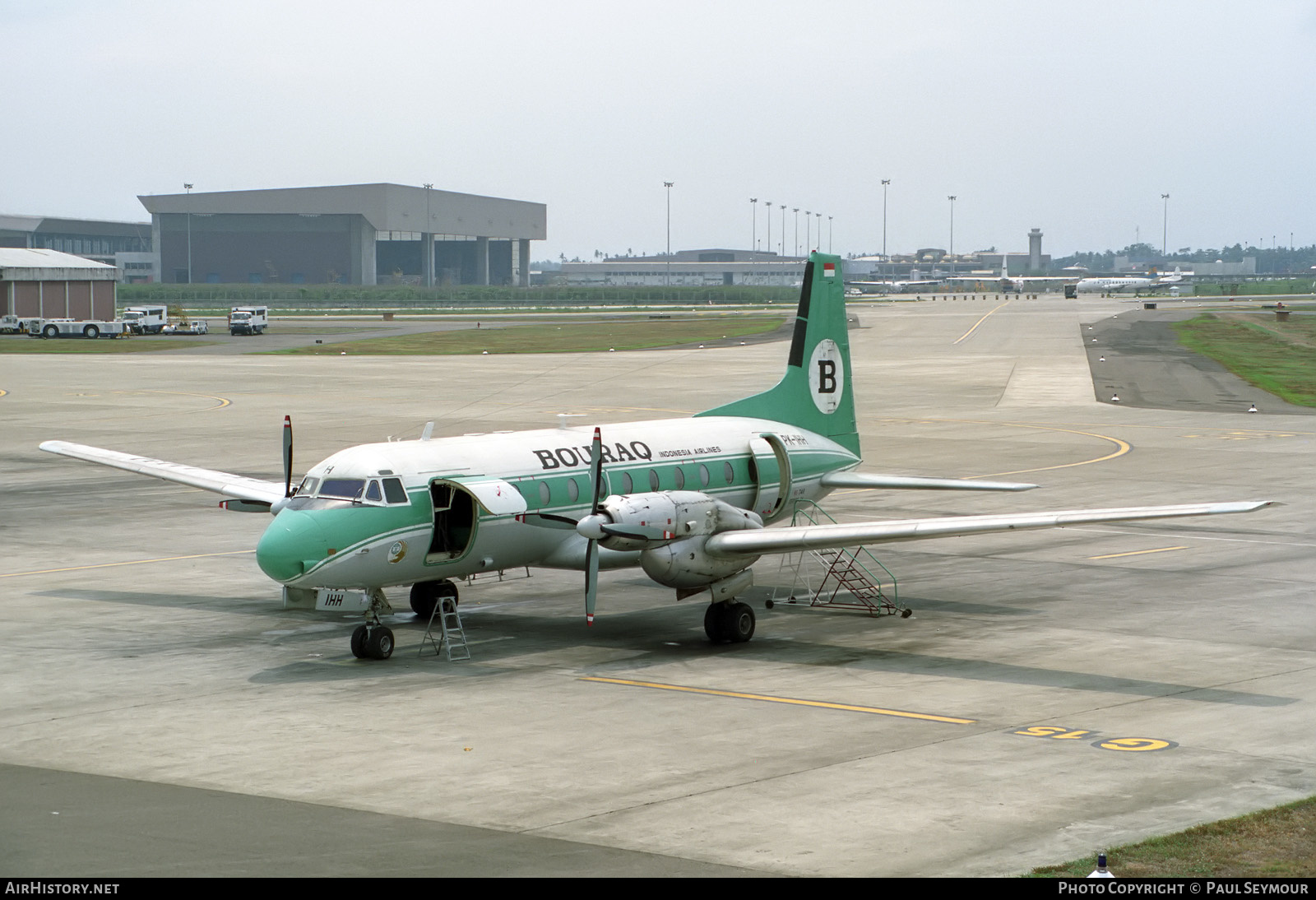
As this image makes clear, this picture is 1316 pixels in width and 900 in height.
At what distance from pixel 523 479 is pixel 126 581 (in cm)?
969

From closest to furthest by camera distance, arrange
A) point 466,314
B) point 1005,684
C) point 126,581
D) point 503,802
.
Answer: point 503,802 < point 1005,684 < point 126,581 < point 466,314

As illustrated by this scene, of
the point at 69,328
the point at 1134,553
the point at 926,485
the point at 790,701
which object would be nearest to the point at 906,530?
the point at 790,701

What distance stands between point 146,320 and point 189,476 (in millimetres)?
100512

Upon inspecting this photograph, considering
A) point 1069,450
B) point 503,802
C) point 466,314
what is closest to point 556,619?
point 503,802

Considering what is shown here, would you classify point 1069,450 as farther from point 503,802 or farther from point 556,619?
point 503,802

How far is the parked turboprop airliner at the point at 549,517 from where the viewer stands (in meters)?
21.9

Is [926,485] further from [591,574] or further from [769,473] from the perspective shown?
[591,574]

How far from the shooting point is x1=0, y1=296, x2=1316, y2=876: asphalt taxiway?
13977 mm

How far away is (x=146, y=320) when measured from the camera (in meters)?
122

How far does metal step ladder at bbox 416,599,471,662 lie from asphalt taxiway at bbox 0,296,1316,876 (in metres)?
0.34

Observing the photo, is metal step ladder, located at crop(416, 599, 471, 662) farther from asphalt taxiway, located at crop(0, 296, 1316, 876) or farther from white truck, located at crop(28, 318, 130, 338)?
white truck, located at crop(28, 318, 130, 338)

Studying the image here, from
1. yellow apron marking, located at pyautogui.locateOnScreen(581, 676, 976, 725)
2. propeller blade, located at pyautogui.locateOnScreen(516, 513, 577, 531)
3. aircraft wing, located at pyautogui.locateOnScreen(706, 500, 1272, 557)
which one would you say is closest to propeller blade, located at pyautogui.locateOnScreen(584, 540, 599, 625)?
propeller blade, located at pyautogui.locateOnScreen(516, 513, 577, 531)
